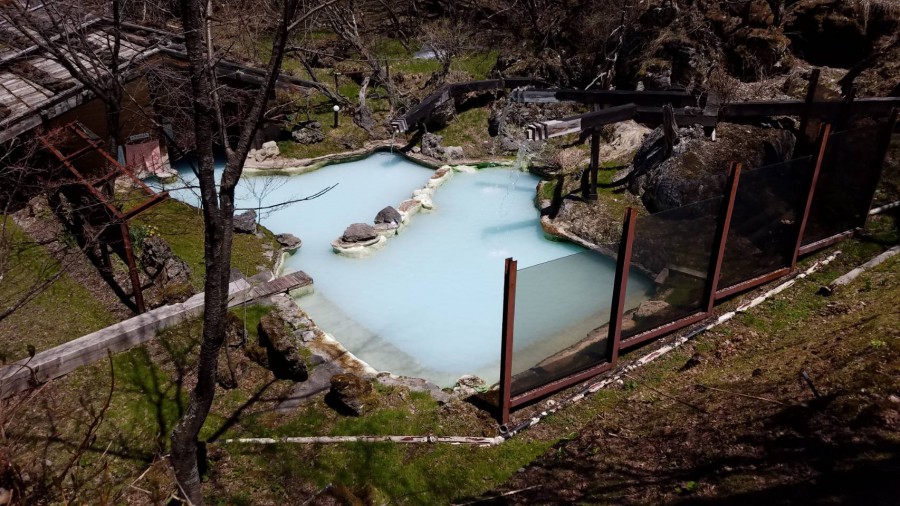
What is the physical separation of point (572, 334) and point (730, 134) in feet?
22.6

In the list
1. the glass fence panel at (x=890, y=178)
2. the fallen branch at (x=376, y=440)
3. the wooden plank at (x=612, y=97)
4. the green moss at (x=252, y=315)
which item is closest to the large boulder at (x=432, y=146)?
the wooden plank at (x=612, y=97)

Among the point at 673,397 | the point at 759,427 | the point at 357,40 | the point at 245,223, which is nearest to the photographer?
the point at 759,427

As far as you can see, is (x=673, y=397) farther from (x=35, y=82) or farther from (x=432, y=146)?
(x=35, y=82)

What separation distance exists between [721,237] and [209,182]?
5.61 metres

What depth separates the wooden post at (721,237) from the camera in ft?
22.2

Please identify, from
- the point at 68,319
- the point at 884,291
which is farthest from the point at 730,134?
the point at 68,319

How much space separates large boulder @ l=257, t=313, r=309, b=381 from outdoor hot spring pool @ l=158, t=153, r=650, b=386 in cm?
153

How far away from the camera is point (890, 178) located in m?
8.91

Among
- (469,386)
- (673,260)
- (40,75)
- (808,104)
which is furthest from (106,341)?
(808,104)

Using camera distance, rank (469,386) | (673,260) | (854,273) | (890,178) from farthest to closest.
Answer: (890,178) < (854,273) < (469,386) < (673,260)

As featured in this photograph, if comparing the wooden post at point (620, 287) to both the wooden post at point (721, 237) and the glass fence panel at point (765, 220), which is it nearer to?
the wooden post at point (721, 237)

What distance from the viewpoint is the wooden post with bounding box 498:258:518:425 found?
5.55 meters

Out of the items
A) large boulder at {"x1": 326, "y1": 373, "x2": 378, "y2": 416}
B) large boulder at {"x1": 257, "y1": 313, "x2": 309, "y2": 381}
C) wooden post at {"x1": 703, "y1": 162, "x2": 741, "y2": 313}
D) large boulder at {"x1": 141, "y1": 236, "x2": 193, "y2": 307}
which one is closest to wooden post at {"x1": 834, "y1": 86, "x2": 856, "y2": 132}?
wooden post at {"x1": 703, "y1": 162, "x2": 741, "y2": 313}

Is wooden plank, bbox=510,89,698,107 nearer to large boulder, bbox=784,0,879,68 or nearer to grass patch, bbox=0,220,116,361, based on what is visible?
large boulder, bbox=784,0,879,68
